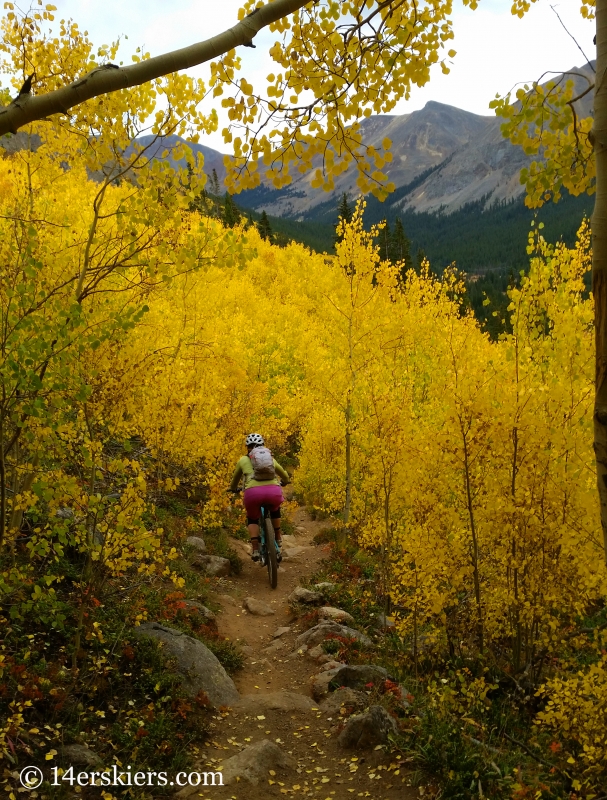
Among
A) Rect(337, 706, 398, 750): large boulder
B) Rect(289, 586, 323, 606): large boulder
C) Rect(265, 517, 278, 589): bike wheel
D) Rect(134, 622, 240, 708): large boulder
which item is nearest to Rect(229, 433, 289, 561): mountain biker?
Rect(265, 517, 278, 589): bike wheel

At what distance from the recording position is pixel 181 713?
4578 millimetres

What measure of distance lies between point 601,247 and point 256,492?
21.9 feet

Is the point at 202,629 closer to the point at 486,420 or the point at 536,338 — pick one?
the point at 486,420

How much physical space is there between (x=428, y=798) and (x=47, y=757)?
2.80 meters

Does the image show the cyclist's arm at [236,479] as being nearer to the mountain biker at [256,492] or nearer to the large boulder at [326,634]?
the mountain biker at [256,492]

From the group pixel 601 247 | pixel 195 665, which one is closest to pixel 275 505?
pixel 195 665

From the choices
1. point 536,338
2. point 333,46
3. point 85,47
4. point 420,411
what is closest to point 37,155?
point 85,47

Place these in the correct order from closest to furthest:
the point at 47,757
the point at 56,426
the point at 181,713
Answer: the point at 56,426 < the point at 47,757 < the point at 181,713

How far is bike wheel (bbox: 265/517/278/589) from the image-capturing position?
26.2 ft

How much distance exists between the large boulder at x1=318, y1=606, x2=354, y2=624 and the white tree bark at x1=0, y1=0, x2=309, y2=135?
7120 mm

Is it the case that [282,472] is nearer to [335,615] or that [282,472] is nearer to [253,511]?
[253,511]

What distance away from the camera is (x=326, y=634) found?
6.70 meters

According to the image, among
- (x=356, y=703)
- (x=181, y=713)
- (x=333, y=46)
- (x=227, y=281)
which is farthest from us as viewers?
(x=227, y=281)

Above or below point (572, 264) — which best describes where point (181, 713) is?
below
